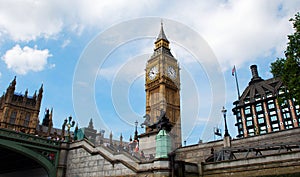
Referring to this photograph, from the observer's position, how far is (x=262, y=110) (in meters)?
96.4

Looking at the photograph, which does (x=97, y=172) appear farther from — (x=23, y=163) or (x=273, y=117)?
(x=273, y=117)

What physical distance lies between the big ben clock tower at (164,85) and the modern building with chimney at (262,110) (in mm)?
29660

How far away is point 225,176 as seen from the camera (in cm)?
1755

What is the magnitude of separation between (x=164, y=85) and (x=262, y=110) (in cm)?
4456

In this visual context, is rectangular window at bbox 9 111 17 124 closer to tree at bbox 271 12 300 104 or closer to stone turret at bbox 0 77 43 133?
stone turret at bbox 0 77 43 133

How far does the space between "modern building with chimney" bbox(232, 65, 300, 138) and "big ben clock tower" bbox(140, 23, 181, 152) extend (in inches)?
1168

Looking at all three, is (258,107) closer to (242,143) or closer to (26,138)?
(242,143)

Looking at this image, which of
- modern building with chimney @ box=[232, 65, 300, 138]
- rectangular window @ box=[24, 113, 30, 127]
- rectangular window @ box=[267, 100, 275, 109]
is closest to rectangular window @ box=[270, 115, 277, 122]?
modern building with chimney @ box=[232, 65, 300, 138]

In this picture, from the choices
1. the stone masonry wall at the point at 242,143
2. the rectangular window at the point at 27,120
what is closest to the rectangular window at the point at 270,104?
the stone masonry wall at the point at 242,143

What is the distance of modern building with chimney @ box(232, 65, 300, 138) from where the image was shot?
88.7 m

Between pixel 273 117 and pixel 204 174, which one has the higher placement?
pixel 273 117

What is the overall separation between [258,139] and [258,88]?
270 ft

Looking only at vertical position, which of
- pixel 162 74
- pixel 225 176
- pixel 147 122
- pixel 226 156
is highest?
pixel 162 74

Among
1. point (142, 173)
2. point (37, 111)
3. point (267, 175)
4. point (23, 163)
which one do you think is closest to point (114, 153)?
point (142, 173)
